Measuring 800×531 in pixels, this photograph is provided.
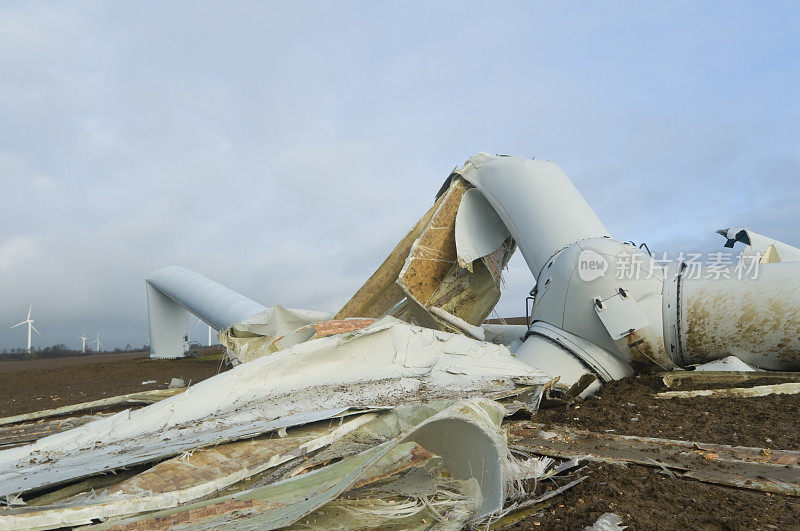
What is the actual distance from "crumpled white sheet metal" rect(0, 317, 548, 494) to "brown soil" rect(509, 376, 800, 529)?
88 cm

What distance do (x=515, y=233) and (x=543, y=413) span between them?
311 cm

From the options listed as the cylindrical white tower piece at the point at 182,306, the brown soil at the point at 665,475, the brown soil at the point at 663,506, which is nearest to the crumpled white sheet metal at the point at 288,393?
the brown soil at the point at 665,475

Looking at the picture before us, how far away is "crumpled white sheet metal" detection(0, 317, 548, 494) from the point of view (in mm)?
3033

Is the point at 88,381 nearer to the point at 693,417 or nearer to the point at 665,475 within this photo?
the point at 693,417

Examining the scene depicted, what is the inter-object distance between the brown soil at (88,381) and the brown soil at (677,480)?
737 centimetres

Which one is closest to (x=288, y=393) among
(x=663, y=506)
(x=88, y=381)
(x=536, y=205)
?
(x=663, y=506)

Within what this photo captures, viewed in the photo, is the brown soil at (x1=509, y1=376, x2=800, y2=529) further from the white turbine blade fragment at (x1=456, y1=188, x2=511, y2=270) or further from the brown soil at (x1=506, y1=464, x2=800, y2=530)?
the white turbine blade fragment at (x1=456, y1=188, x2=511, y2=270)

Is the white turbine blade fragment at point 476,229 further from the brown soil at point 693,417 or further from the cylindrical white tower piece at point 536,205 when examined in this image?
the brown soil at point 693,417

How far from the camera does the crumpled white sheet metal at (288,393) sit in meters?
3.03

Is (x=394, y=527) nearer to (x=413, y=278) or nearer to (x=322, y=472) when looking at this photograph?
(x=322, y=472)

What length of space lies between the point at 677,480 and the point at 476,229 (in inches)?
208

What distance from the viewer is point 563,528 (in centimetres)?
207

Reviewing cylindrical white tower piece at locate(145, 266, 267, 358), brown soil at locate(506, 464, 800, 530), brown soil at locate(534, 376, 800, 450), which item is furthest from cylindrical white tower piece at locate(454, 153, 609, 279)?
cylindrical white tower piece at locate(145, 266, 267, 358)

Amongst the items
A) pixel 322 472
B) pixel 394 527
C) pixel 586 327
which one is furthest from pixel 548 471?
pixel 586 327
